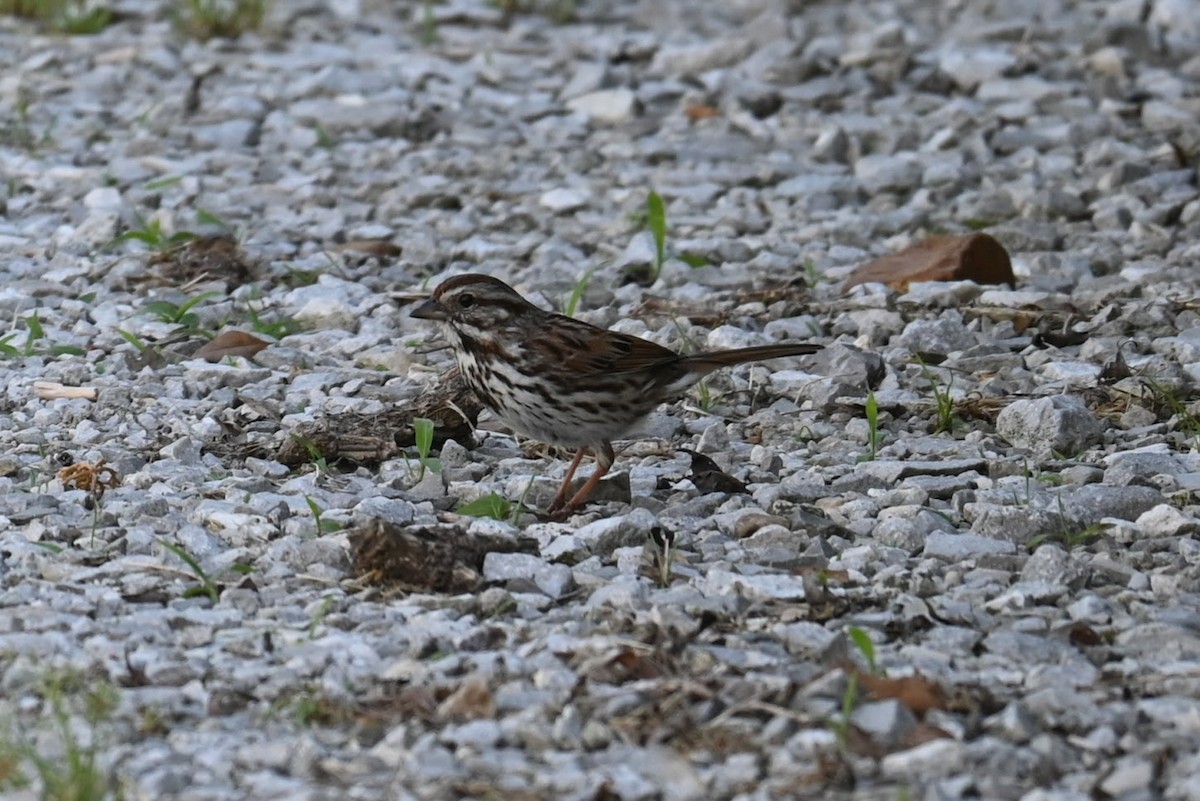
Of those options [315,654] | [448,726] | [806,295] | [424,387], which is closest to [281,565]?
[315,654]

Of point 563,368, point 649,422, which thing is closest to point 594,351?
point 563,368

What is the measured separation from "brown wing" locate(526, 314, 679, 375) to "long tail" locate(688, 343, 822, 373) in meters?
0.08

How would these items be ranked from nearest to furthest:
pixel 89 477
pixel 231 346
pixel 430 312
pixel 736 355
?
pixel 89 477 → pixel 736 355 → pixel 430 312 → pixel 231 346

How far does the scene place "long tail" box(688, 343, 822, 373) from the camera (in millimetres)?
6730

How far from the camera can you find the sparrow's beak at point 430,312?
22.8 ft

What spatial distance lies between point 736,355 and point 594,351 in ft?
1.62

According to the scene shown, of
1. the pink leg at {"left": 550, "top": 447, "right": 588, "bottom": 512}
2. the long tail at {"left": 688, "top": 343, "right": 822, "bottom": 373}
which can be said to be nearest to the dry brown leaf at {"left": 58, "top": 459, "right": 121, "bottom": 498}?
the pink leg at {"left": 550, "top": 447, "right": 588, "bottom": 512}

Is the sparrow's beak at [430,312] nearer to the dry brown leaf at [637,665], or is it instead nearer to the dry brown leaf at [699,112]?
the dry brown leaf at [637,665]

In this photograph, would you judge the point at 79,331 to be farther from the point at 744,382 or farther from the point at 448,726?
the point at 448,726

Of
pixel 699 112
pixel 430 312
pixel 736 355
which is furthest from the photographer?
pixel 699 112

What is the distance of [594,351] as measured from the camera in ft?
21.9

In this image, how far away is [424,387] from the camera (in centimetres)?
736

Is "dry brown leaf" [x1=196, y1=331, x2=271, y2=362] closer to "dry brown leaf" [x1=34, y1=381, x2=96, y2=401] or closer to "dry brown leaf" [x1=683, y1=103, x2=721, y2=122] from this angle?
"dry brown leaf" [x1=34, y1=381, x2=96, y2=401]

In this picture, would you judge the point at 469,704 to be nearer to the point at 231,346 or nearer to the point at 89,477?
the point at 89,477
